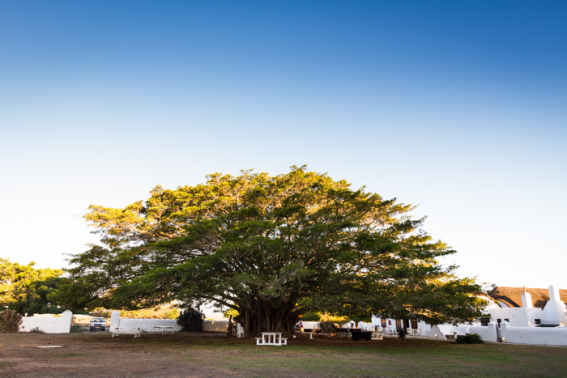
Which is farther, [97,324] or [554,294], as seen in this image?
[554,294]

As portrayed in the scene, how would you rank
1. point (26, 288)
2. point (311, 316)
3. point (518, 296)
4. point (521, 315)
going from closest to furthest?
point (521, 315), point (26, 288), point (311, 316), point (518, 296)

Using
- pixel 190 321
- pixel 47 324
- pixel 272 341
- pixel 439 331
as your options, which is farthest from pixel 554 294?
pixel 47 324

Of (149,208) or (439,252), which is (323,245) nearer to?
(439,252)

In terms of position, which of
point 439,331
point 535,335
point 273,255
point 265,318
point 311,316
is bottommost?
point 439,331

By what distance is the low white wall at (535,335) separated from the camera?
19.8 m

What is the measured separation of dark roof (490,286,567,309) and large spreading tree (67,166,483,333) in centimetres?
1759

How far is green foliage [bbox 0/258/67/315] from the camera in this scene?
2852 cm

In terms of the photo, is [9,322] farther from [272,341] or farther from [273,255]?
[273,255]

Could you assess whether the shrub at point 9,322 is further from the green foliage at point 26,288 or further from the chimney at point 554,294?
the chimney at point 554,294

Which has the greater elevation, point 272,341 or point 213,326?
point 272,341

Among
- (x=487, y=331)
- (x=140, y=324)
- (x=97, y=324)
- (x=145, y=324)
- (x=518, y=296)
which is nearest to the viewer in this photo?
(x=487, y=331)

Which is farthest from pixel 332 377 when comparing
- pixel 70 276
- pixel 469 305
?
pixel 70 276

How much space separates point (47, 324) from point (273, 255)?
1793 cm

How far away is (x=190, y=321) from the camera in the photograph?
29500 mm
